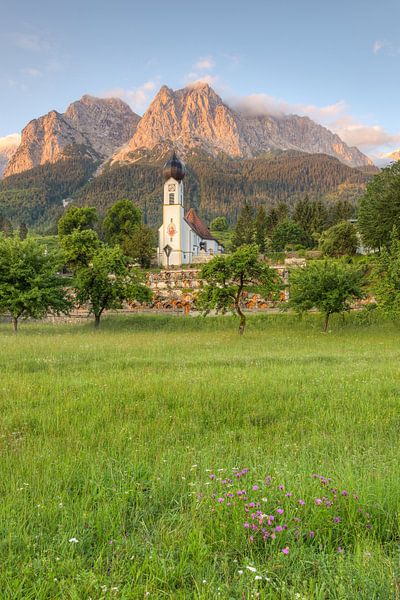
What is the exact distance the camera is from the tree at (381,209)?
47.2 meters

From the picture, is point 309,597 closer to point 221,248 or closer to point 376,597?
point 376,597

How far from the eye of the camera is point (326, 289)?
28.4 meters

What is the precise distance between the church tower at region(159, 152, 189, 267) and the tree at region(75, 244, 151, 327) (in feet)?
162

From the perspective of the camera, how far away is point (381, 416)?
7.14m

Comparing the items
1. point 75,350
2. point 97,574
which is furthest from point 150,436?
point 75,350

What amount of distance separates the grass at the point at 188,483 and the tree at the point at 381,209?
43.0 meters

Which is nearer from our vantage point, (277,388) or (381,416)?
(381,416)

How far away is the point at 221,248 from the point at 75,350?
321 ft

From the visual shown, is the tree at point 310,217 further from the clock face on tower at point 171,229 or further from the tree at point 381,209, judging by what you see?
the tree at point 381,209

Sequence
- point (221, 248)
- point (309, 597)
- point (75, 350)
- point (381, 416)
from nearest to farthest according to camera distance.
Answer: point (309, 597) → point (381, 416) → point (75, 350) → point (221, 248)

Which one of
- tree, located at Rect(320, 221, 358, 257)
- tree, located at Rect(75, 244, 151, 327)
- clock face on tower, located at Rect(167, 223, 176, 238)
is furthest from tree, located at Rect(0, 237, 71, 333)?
clock face on tower, located at Rect(167, 223, 176, 238)

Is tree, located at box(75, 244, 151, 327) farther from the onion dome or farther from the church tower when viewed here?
the onion dome

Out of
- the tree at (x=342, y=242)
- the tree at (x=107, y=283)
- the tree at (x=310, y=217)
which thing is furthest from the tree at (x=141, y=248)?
the tree at (x=310, y=217)

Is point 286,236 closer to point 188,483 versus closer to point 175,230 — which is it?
point 175,230
